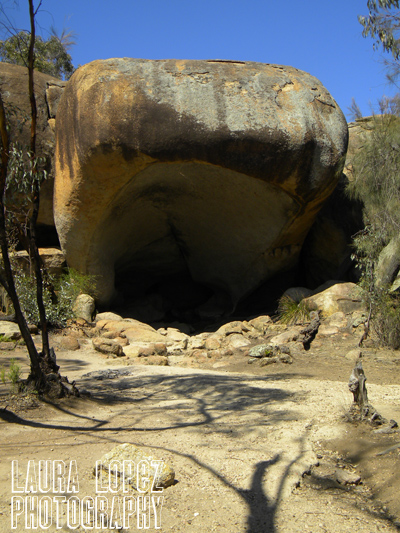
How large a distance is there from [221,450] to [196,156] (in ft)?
15.5

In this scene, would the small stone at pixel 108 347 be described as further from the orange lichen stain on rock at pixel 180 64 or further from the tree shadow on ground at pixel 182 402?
the orange lichen stain on rock at pixel 180 64

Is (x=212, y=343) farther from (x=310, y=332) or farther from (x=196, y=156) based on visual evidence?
(x=196, y=156)

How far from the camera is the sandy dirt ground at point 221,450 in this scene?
2375mm

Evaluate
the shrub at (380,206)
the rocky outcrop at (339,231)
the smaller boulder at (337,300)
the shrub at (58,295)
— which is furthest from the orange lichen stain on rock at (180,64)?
the smaller boulder at (337,300)

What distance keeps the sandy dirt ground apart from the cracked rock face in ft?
10.5

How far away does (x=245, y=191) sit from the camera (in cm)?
783

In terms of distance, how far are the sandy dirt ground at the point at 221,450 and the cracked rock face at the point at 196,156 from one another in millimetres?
3210

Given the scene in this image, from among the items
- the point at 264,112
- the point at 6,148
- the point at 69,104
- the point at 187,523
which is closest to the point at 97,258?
the point at 69,104

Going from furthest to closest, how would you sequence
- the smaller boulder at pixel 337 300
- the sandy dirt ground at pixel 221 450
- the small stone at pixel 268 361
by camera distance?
the smaller boulder at pixel 337 300
the small stone at pixel 268 361
the sandy dirt ground at pixel 221 450

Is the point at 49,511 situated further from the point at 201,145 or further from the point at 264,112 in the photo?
the point at 264,112

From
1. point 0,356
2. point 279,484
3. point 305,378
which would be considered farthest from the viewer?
point 0,356

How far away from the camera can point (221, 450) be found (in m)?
3.16

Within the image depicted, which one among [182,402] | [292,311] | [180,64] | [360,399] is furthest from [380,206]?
[182,402]

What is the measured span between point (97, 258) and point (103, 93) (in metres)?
2.64
